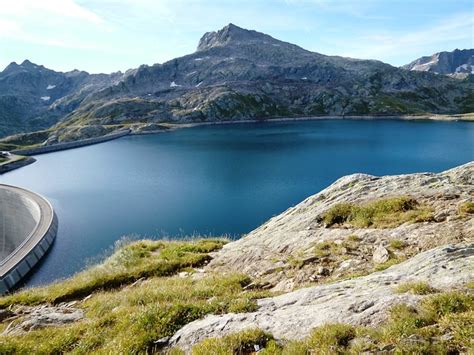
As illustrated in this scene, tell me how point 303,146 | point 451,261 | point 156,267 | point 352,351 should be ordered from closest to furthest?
point 352,351
point 451,261
point 156,267
point 303,146

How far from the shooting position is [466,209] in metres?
15.4

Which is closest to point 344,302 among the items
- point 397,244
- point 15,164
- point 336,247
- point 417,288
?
point 417,288

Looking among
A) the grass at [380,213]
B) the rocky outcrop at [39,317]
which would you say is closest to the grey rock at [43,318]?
the rocky outcrop at [39,317]

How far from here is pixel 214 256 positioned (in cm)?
2261

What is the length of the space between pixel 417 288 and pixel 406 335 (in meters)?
2.30

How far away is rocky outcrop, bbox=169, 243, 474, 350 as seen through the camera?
9.09m

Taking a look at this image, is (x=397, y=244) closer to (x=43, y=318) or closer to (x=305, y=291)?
(x=305, y=291)

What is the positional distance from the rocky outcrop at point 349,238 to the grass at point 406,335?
5331 millimetres

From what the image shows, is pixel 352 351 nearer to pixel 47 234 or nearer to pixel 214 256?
pixel 214 256

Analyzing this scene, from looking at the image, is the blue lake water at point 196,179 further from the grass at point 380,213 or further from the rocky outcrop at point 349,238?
the grass at point 380,213

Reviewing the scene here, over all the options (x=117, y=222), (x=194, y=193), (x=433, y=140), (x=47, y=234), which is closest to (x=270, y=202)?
(x=194, y=193)

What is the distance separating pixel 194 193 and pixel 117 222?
2465cm

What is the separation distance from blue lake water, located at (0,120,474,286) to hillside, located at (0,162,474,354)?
45498 mm

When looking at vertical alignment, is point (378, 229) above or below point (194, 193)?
above
